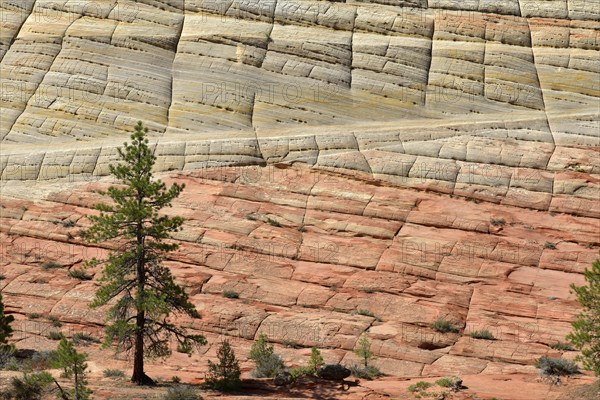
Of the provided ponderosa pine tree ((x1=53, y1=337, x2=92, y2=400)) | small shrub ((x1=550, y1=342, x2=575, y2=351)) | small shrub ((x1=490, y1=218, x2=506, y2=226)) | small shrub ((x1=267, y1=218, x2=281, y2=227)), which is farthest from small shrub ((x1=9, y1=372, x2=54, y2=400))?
small shrub ((x1=490, y1=218, x2=506, y2=226))

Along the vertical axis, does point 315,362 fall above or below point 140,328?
below

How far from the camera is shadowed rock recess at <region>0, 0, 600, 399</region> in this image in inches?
1735

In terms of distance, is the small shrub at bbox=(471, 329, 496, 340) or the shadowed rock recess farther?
the shadowed rock recess

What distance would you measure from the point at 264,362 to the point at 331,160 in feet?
52.6

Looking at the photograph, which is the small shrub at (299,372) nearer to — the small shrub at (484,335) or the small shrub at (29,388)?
the small shrub at (484,335)

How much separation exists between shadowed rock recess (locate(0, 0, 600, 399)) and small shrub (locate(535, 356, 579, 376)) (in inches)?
50.6

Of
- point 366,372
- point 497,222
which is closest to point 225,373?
point 366,372

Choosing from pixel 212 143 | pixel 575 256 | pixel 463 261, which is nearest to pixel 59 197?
pixel 212 143

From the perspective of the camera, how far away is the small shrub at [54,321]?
42.6 meters

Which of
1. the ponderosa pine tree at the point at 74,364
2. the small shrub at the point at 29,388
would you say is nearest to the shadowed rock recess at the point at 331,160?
the small shrub at the point at 29,388

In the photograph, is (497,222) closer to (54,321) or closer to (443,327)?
(443,327)

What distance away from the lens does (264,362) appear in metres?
38.9

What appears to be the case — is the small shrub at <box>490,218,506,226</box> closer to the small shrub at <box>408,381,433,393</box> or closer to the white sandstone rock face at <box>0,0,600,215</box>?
the white sandstone rock face at <box>0,0,600,215</box>

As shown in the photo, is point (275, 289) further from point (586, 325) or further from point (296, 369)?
point (586, 325)
